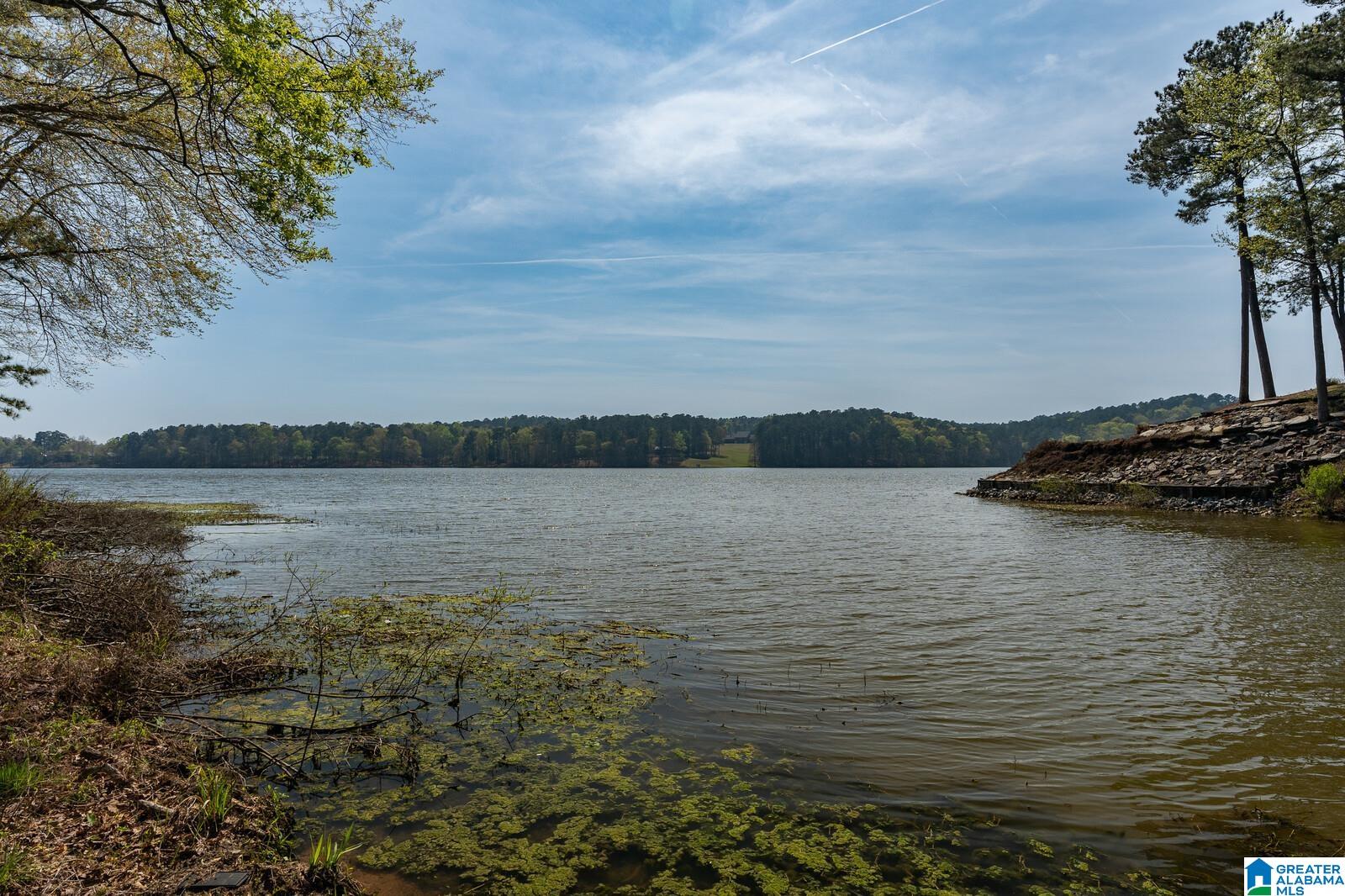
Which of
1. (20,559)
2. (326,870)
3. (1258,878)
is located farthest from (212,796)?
(1258,878)

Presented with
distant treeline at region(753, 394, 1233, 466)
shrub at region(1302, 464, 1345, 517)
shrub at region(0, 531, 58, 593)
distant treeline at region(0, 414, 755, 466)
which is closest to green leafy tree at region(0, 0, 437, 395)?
shrub at region(0, 531, 58, 593)

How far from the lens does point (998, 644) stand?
11.9m

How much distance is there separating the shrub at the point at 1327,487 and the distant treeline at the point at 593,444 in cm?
15839

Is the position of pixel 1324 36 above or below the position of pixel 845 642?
above

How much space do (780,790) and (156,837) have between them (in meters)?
5.03

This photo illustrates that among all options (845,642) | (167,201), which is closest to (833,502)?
(845,642)

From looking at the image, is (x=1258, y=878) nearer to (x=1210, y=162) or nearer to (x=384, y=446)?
(x=1210, y=162)

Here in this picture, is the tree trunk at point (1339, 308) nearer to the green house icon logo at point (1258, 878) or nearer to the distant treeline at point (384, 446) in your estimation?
the green house icon logo at point (1258, 878)

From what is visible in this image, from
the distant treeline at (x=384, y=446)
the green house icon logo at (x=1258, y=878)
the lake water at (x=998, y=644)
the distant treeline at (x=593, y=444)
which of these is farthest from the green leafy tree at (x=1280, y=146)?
the distant treeline at (x=384, y=446)

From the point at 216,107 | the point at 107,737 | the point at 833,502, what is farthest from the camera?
the point at 833,502

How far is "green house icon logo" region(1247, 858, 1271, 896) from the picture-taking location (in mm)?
5059

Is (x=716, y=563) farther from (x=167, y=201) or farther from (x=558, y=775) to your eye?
(x=167, y=201)

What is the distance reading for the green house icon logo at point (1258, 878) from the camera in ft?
16.6

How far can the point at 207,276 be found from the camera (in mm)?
14883
